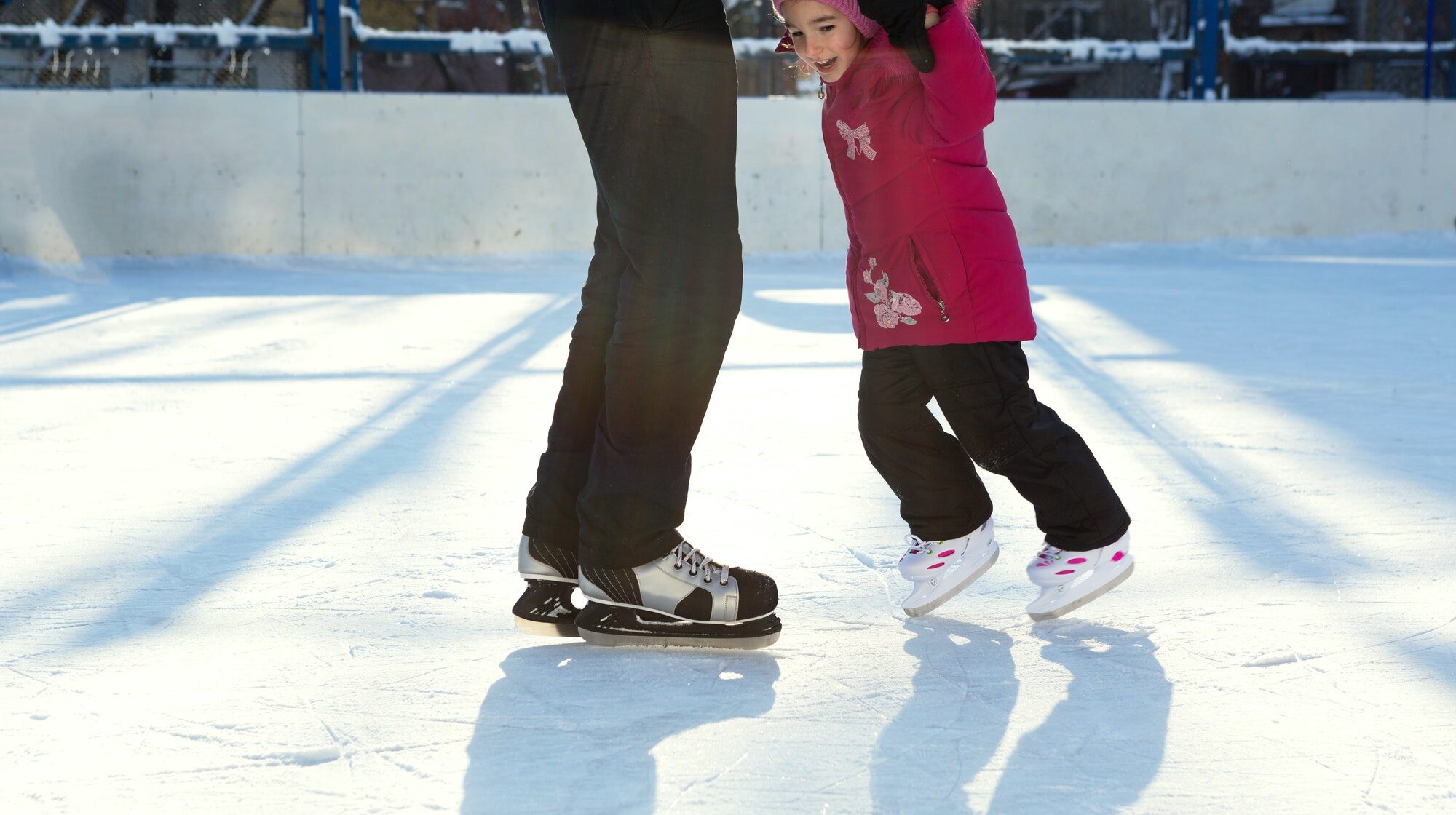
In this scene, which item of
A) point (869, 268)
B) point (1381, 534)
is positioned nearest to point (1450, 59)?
point (1381, 534)

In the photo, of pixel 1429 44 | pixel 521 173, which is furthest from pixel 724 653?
pixel 1429 44

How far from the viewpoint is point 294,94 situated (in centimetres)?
667

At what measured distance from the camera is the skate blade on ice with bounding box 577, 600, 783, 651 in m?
1.45

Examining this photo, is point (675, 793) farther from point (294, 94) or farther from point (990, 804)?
point (294, 94)

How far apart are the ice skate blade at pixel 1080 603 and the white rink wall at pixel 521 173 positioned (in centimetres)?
556

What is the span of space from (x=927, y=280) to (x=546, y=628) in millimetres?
572

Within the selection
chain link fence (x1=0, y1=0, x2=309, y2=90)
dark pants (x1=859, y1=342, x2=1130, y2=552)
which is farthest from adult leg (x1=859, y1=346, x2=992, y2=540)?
chain link fence (x1=0, y1=0, x2=309, y2=90)

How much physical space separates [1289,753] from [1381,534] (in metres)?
0.87

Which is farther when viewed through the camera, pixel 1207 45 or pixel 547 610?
pixel 1207 45

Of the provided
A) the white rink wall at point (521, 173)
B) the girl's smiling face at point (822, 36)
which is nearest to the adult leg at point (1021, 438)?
the girl's smiling face at point (822, 36)

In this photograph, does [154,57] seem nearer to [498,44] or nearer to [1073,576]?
[498,44]

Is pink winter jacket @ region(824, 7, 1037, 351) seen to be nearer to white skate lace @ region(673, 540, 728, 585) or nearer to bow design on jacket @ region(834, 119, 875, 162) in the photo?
bow design on jacket @ region(834, 119, 875, 162)

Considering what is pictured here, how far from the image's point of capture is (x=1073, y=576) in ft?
5.18

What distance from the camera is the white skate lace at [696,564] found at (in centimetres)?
146
